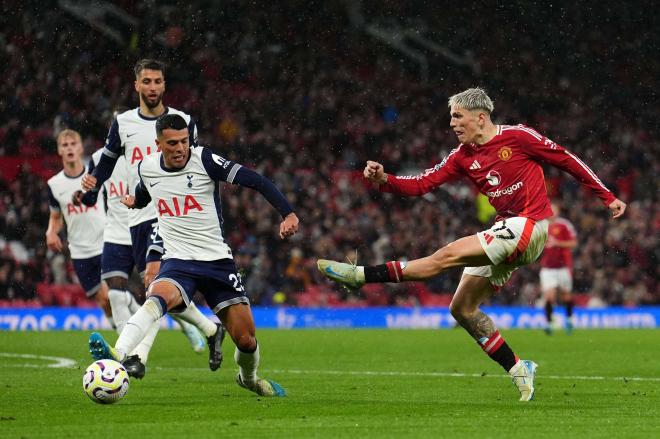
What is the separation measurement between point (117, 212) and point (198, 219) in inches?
161

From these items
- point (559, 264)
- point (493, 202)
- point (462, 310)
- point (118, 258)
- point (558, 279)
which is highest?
→ point (493, 202)

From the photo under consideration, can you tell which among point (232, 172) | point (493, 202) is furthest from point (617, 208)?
point (232, 172)

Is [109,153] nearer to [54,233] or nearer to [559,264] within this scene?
[54,233]

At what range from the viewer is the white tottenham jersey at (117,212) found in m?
12.3

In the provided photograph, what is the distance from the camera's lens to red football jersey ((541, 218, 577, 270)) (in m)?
20.6

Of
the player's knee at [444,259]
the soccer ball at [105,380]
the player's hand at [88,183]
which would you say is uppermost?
the player's hand at [88,183]

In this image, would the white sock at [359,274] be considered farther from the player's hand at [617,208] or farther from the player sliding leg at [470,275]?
the player's hand at [617,208]

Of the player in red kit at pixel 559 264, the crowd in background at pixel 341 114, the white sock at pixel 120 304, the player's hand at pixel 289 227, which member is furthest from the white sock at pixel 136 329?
the crowd in background at pixel 341 114

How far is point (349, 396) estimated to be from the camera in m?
9.03

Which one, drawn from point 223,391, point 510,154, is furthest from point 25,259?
point 510,154

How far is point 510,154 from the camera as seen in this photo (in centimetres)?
877

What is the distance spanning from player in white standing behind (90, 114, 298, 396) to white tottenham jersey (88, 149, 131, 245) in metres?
3.57

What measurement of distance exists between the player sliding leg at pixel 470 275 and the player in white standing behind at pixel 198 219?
69cm

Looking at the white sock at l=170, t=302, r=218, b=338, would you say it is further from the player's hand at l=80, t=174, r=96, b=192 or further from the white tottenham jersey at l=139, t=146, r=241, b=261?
the white tottenham jersey at l=139, t=146, r=241, b=261
